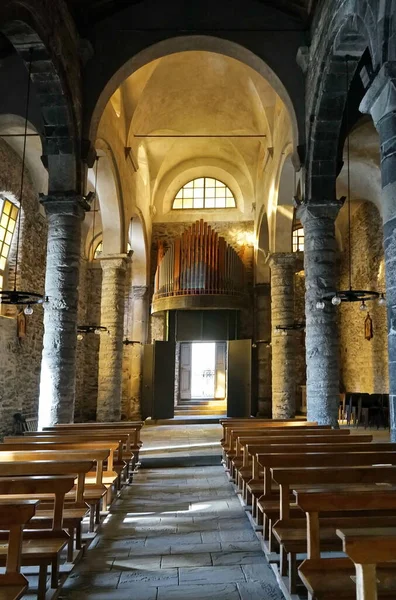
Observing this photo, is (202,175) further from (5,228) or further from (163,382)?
(5,228)

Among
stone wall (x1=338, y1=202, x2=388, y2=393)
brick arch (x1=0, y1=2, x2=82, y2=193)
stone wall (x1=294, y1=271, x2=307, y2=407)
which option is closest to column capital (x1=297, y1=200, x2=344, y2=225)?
brick arch (x1=0, y1=2, x2=82, y2=193)

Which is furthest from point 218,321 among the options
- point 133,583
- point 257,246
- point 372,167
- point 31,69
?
point 133,583

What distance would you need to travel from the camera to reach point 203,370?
22.8 meters

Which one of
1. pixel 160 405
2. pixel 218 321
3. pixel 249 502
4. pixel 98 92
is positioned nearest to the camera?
pixel 249 502

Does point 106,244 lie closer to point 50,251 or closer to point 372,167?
point 50,251

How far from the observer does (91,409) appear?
18.2m

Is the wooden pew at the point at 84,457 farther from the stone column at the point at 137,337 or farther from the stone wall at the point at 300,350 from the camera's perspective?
the stone wall at the point at 300,350

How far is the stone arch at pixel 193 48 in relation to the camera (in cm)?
931

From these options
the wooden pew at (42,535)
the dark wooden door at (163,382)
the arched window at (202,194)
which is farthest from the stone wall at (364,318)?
the wooden pew at (42,535)

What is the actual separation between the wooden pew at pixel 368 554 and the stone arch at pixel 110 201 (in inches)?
449

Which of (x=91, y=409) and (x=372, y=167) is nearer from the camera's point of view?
(x=372, y=167)

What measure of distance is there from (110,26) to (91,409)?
13019 mm

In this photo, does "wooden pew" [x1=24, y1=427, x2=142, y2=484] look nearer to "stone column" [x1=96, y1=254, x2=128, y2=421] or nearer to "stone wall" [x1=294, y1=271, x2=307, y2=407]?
"stone column" [x1=96, y1=254, x2=128, y2=421]

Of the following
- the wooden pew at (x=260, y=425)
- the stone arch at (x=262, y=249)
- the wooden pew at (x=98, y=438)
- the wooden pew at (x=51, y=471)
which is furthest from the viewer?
the stone arch at (x=262, y=249)
